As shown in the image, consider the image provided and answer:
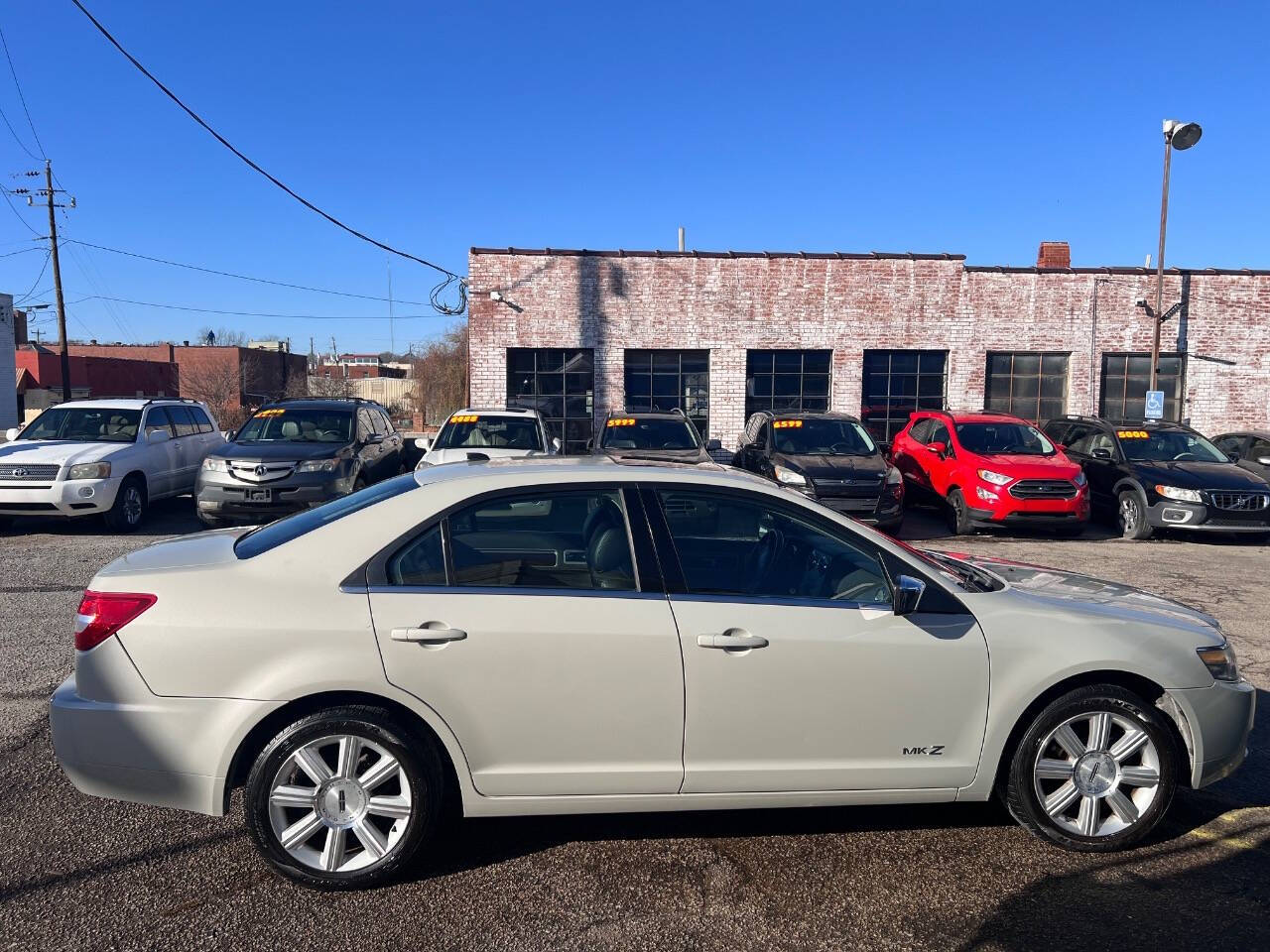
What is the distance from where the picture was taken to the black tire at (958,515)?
1252 cm

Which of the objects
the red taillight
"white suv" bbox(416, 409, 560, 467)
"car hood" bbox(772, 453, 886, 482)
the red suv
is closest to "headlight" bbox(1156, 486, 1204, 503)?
the red suv

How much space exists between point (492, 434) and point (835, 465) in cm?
480

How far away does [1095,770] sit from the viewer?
3797 mm

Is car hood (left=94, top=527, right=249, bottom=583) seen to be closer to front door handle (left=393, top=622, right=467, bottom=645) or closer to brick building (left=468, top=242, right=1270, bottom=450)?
front door handle (left=393, top=622, right=467, bottom=645)

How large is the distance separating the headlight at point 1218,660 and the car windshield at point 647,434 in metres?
9.72

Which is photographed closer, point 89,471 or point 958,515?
point 89,471

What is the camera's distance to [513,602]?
Result: 351 cm

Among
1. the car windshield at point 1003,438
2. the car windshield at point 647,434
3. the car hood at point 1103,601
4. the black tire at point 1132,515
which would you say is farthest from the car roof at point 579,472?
the black tire at point 1132,515

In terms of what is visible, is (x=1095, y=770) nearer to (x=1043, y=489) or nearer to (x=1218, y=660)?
(x=1218, y=660)

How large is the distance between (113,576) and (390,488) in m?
1.10

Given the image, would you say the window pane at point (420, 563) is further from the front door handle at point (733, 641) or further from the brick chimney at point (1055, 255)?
the brick chimney at point (1055, 255)

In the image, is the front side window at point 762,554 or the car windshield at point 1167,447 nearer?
the front side window at point 762,554

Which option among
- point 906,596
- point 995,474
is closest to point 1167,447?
point 995,474

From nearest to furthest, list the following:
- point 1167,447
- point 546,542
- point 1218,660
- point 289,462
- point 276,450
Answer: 1. point 546,542
2. point 1218,660
3. point 289,462
4. point 276,450
5. point 1167,447
